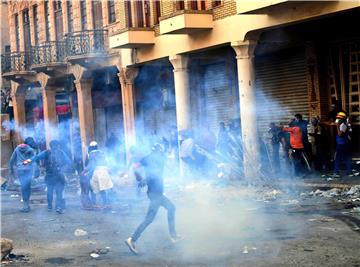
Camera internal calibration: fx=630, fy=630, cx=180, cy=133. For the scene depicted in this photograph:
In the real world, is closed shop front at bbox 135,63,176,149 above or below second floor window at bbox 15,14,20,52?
below

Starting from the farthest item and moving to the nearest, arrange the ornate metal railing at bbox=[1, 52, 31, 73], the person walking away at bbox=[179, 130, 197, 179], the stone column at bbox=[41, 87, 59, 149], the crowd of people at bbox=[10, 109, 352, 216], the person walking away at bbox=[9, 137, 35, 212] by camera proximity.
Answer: the ornate metal railing at bbox=[1, 52, 31, 73] < the stone column at bbox=[41, 87, 59, 149] < the person walking away at bbox=[179, 130, 197, 179] < the person walking away at bbox=[9, 137, 35, 212] < the crowd of people at bbox=[10, 109, 352, 216]

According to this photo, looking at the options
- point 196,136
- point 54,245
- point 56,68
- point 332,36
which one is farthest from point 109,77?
point 54,245

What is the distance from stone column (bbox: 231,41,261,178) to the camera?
15.2 metres

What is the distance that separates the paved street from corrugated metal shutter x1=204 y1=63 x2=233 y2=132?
21.3 ft

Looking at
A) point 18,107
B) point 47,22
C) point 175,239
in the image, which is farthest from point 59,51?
point 175,239

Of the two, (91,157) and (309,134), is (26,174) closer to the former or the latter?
(91,157)

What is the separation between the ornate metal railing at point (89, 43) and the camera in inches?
843

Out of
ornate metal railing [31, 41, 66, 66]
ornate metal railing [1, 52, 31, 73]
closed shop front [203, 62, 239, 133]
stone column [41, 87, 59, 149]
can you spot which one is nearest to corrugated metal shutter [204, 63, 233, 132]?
closed shop front [203, 62, 239, 133]

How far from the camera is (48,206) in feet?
42.5

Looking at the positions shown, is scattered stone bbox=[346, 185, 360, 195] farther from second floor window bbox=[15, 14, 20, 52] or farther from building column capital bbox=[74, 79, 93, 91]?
second floor window bbox=[15, 14, 20, 52]

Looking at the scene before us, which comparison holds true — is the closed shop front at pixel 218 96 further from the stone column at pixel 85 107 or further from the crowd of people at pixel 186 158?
the stone column at pixel 85 107

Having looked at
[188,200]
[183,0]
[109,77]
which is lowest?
[188,200]

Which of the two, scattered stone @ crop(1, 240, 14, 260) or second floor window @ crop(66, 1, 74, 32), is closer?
scattered stone @ crop(1, 240, 14, 260)

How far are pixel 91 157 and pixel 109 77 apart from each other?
35.2 feet
